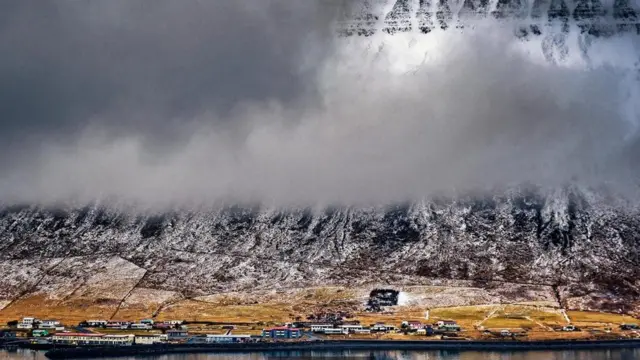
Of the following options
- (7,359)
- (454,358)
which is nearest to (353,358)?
(454,358)

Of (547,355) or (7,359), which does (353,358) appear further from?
(7,359)

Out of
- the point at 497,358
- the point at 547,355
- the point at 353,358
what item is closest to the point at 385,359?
the point at 353,358

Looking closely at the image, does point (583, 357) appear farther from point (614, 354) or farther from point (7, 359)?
point (7, 359)

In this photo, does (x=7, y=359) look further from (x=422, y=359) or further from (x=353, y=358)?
(x=422, y=359)

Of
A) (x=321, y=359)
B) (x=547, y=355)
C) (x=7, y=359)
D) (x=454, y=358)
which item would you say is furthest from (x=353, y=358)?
(x=7, y=359)

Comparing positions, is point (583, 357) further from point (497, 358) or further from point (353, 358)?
point (353, 358)

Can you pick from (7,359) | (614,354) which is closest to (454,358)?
(614,354)

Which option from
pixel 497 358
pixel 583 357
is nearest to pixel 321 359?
pixel 497 358
